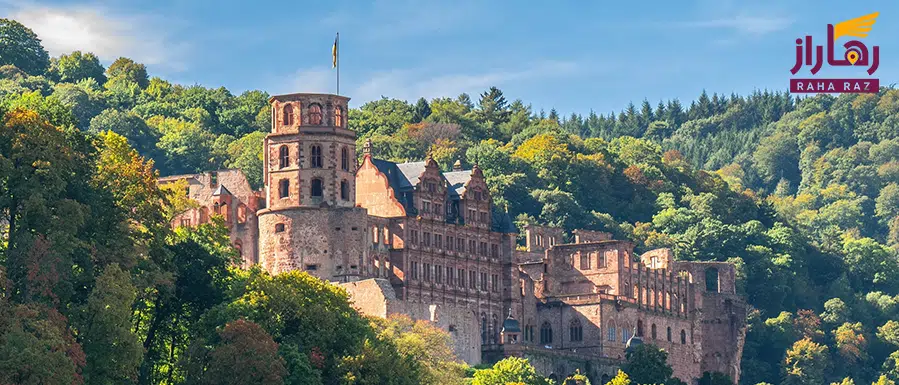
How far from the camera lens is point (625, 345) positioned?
165 metres

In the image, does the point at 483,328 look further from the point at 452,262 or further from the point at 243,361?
the point at 243,361

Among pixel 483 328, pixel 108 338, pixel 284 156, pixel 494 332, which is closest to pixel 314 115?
pixel 284 156

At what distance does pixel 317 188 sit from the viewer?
489 feet

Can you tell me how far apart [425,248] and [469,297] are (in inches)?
190

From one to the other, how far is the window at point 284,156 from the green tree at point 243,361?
35.1m

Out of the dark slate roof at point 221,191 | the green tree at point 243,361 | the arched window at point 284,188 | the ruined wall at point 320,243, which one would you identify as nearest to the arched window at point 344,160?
the ruined wall at point 320,243

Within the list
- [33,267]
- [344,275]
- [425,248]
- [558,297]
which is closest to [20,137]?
[33,267]

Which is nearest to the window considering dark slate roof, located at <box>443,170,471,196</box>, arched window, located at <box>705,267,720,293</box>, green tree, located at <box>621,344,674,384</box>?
dark slate roof, located at <box>443,170,471,196</box>

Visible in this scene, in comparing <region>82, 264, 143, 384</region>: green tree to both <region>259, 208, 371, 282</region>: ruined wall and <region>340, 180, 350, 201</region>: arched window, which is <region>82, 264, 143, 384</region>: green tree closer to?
<region>259, 208, 371, 282</region>: ruined wall

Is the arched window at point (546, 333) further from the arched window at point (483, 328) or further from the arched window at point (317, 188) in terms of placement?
the arched window at point (317, 188)

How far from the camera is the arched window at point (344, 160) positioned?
493 ft

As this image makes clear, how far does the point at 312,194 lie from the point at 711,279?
55.2 metres

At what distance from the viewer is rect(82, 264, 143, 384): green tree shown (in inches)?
4299

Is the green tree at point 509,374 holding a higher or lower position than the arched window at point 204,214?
lower
